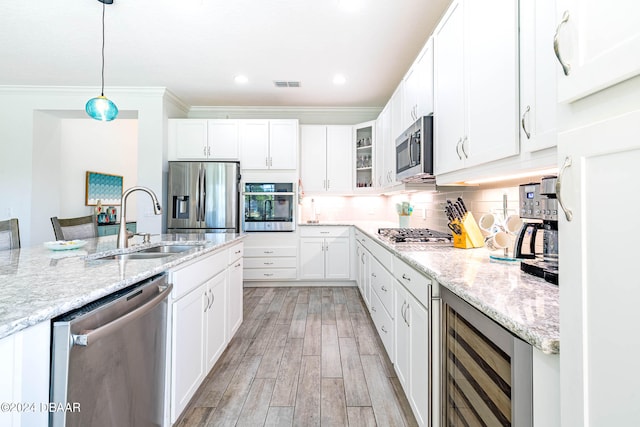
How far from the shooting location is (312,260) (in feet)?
14.0

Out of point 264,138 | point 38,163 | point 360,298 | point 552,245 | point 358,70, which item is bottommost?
point 360,298

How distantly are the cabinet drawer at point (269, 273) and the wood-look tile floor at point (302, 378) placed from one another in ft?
3.49

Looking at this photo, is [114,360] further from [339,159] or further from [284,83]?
[339,159]

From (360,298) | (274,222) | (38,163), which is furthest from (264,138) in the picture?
(38,163)

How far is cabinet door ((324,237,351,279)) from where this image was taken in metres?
4.25

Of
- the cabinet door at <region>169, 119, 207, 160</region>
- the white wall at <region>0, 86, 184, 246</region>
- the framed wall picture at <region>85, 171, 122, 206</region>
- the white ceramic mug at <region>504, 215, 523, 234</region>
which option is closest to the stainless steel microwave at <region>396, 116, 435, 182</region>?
the white ceramic mug at <region>504, 215, 523, 234</region>

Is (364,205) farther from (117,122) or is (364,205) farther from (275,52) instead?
(117,122)

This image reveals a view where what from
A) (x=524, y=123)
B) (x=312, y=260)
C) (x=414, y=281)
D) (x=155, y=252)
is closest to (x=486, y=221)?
(x=414, y=281)

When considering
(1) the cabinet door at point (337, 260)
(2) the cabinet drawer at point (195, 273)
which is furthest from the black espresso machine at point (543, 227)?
(1) the cabinet door at point (337, 260)

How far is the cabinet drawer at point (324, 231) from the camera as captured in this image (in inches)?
168

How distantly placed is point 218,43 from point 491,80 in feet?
8.56

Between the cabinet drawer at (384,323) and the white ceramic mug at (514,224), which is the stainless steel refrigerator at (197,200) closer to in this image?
the cabinet drawer at (384,323)

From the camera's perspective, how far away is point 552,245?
117 cm

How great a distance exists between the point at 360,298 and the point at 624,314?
343 centimetres
